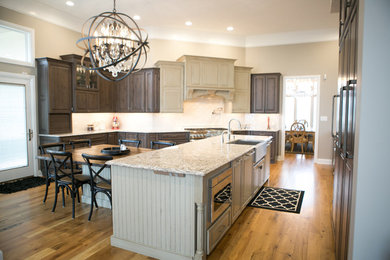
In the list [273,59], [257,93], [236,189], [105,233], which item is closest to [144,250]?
[105,233]

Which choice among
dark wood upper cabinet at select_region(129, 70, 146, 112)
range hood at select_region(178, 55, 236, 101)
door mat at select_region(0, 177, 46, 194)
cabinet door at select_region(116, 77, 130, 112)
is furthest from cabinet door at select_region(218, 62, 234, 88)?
door mat at select_region(0, 177, 46, 194)

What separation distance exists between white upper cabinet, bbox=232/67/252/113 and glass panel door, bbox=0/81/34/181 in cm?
503

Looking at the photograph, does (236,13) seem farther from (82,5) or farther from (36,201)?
(36,201)

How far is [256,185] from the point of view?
407 centimetres

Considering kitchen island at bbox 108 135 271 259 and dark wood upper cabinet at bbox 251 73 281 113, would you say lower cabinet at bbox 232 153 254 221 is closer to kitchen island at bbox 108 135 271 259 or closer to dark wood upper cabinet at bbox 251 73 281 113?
kitchen island at bbox 108 135 271 259

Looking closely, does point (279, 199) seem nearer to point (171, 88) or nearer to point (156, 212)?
point (156, 212)

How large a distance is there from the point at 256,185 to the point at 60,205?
2948 millimetres

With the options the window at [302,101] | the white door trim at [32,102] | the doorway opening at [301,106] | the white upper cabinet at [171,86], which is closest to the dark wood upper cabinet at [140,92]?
the white upper cabinet at [171,86]

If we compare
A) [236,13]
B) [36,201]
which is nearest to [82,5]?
[236,13]

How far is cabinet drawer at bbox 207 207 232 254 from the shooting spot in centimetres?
238

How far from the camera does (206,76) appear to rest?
6805 mm

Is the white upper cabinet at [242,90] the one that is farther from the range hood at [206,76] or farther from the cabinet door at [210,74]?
the cabinet door at [210,74]

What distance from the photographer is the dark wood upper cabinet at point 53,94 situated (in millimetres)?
5250

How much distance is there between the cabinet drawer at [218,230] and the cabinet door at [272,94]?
496 centimetres
